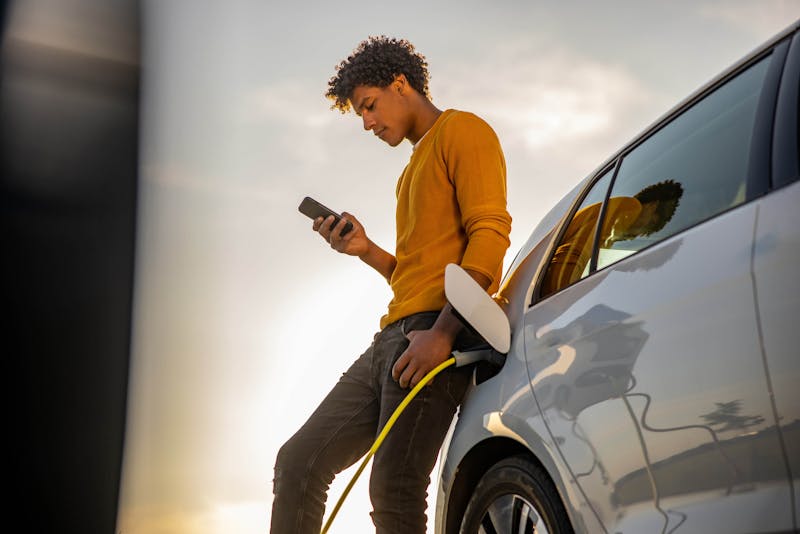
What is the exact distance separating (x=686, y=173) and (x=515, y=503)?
2.96 feet

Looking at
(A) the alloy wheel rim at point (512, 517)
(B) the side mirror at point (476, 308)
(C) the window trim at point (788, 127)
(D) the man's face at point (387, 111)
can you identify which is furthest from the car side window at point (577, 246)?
(D) the man's face at point (387, 111)

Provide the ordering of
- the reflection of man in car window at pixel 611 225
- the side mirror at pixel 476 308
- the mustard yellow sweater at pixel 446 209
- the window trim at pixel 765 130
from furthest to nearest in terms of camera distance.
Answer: the mustard yellow sweater at pixel 446 209
the side mirror at pixel 476 308
the reflection of man in car window at pixel 611 225
the window trim at pixel 765 130

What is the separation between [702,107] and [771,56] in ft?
0.72

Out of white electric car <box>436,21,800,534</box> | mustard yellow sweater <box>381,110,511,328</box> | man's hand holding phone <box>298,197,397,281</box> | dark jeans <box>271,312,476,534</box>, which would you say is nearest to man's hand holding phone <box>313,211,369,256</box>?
man's hand holding phone <box>298,197,397,281</box>

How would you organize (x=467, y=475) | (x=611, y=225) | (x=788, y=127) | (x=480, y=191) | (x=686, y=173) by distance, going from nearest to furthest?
1. (x=788, y=127)
2. (x=686, y=173)
3. (x=611, y=225)
4. (x=467, y=475)
5. (x=480, y=191)

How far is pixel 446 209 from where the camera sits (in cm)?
260

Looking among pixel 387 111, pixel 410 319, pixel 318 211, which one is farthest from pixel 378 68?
pixel 410 319

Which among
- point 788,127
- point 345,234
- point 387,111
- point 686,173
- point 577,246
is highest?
point 387,111

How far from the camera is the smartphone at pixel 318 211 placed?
2910 mm

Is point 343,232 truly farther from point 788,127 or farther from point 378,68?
point 788,127

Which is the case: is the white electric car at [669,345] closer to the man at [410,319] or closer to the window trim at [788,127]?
the window trim at [788,127]

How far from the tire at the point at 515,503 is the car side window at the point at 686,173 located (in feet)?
1.71

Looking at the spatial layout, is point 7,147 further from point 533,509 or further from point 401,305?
point 533,509

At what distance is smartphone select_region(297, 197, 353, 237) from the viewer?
2910 millimetres
